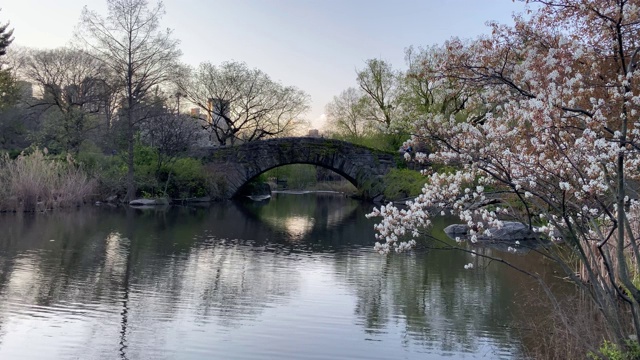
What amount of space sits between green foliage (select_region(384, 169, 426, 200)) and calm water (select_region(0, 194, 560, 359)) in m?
13.7

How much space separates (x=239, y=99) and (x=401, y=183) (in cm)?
1346

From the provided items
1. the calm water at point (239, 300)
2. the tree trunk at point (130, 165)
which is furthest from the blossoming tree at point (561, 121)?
the tree trunk at point (130, 165)

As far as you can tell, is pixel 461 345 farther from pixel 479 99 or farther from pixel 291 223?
pixel 291 223

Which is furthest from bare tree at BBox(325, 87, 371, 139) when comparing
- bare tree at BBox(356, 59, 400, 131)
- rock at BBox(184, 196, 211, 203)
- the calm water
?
the calm water

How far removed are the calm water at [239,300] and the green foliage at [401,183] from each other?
13.7 meters

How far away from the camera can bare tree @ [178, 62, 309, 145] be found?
37.5 m

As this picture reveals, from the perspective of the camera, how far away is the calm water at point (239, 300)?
621cm

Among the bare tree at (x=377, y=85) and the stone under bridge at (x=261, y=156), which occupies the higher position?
the bare tree at (x=377, y=85)

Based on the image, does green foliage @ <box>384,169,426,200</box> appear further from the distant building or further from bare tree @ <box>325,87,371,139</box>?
the distant building

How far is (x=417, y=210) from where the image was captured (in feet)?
17.1

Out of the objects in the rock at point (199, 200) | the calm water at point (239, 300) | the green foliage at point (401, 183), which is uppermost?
the green foliage at point (401, 183)

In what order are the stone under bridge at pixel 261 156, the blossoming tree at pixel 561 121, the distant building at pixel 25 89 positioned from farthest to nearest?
the distant building at pixel 25 89
the stone under bridge at pixel 261 156
the blossoming tree at pixel 561 121

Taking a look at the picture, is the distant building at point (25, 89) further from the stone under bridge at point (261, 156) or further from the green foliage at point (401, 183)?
the green foliage at point (401, 183)

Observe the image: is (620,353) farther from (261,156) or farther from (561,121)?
(261,156)
